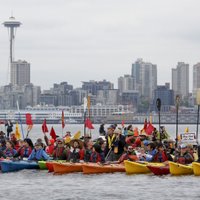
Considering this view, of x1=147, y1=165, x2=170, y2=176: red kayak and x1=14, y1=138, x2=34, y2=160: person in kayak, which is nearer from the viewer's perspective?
x1=147, y1=165, x2=170, y2=176: red kayak

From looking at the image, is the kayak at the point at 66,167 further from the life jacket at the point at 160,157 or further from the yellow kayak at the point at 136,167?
the life jacket at the point at 160,157

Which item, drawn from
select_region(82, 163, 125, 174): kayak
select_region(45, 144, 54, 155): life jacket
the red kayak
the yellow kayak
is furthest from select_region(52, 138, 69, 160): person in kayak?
the red kayak

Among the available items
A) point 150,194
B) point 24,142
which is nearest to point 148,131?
point 24,142

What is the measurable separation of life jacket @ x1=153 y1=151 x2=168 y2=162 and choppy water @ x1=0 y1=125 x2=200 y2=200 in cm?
72

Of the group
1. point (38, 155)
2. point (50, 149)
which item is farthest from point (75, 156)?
point (50, 149)

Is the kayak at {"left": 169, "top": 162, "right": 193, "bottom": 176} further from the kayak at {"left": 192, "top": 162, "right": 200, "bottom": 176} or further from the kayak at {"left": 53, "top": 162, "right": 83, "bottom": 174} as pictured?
the kayak at {"left": 53, "top": 162, "right": 83, "bottom": 174}

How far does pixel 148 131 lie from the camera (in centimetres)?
5381

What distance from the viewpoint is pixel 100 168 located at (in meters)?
38.6

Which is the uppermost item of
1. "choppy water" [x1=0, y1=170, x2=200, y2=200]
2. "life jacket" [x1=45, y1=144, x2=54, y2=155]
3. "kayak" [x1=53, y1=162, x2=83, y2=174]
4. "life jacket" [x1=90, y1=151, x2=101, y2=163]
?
"life jacket" [x1=45, y1=144, x2=54, y2=155]

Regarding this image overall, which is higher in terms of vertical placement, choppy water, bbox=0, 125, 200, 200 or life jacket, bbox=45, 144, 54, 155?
life jacket, bbox=45, 144, 54, 155

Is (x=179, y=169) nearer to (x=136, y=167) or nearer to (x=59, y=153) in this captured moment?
(x=136, y=167)

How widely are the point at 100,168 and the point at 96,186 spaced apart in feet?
10.4

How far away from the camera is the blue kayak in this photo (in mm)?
40438

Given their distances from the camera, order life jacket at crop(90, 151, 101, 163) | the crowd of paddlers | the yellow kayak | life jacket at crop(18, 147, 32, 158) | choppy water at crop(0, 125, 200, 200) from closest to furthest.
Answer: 1. choppy water at crop(0, 125, 200, 200)
2. the yellow kayak
3. the crowd of paddlers
4. life jacket at crop(90, 151, 101, 163)
5. life jacket at crop(18, 147, 32, 158)
